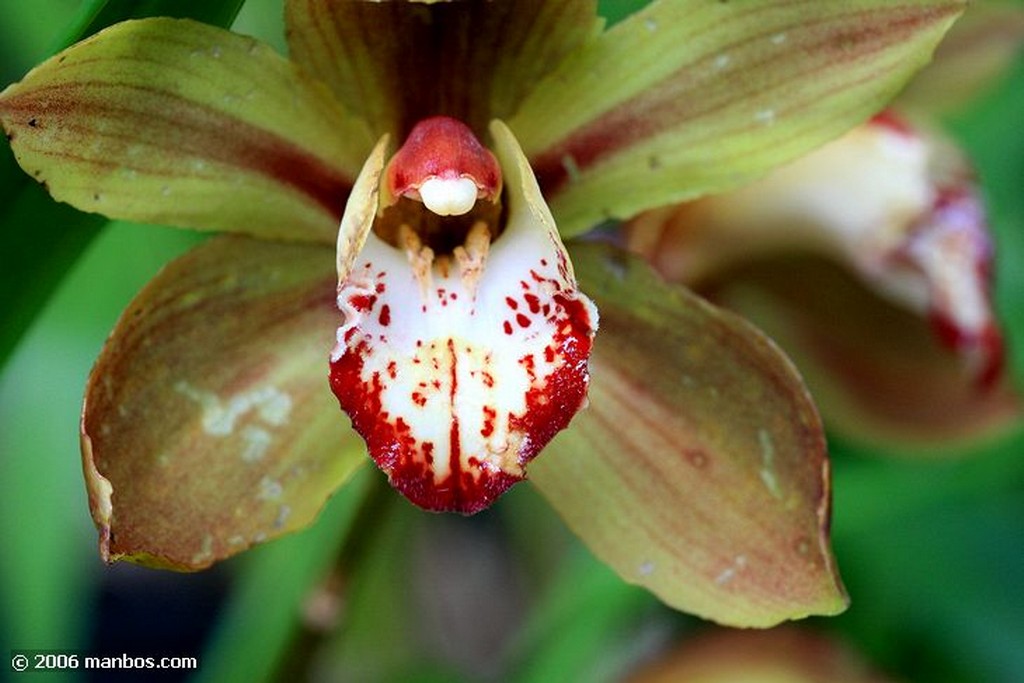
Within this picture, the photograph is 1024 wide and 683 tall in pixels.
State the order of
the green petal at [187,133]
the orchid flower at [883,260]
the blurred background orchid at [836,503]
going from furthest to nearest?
the blurred background orchid at [836,503], the orchid flower at [883,260], the green petal at [187,133]

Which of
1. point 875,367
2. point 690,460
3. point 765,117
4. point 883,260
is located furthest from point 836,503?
point 765,117

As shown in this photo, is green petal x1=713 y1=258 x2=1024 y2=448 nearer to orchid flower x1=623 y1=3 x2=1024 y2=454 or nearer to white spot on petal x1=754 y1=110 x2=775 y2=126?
orchid flower x1=623 y1=3 x2=1024 y2=454

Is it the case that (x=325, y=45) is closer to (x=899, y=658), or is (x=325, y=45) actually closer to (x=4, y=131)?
(x=4, y=131)

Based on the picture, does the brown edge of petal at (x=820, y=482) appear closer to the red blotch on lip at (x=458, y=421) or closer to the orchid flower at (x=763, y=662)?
the red blotch on lip at (x=458, y=421)

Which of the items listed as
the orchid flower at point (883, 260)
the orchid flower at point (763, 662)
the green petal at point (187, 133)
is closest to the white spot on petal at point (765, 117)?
the green petal at point (187, 133)

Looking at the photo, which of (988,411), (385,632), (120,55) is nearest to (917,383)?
(988,411)

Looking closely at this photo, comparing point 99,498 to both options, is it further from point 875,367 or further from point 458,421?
point 875,367

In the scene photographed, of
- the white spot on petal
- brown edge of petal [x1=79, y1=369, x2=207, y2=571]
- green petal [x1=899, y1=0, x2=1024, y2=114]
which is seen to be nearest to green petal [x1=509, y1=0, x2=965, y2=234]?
the white spot on petal
